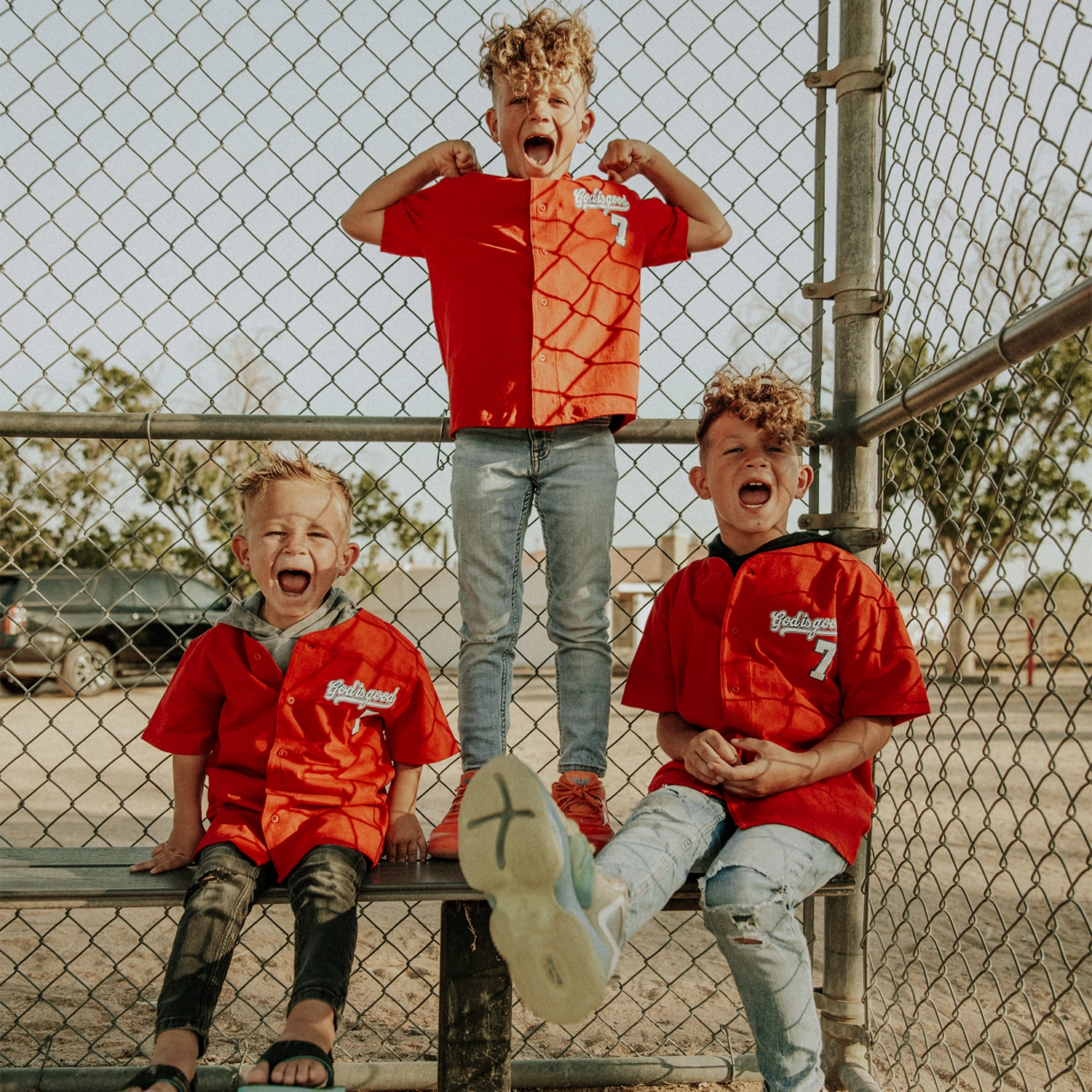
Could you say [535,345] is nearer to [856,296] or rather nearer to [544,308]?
[544,308]

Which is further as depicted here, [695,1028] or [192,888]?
[695,1028]

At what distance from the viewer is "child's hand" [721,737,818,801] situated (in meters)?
1.96

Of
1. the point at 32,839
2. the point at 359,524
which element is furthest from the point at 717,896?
the point at 32,839

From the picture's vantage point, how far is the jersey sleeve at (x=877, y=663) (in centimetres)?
204

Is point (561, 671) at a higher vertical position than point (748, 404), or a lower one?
lower

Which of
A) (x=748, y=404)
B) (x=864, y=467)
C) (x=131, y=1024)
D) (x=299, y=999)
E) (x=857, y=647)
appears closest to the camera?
(x=299, y=999)

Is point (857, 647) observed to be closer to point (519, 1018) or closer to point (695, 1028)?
point (695, 1028)

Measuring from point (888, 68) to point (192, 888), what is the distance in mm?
2551

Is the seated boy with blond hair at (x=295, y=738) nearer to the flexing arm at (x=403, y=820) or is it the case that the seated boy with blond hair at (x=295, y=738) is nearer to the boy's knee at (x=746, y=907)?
the flexing arm at (x=403, y=820)

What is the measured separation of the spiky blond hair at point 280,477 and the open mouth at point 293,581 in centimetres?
17

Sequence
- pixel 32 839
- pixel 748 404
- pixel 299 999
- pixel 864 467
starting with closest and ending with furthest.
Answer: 1. pixel 299 999
2. pixel 748 404
3. pixel 864 467
4. pixel 32 839

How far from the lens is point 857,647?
2100 mm

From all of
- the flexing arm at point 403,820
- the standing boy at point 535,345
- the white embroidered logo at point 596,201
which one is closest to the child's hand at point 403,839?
the flexing arm at point 403,820

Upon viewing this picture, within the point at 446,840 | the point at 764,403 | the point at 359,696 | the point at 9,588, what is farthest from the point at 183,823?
the point at 9,588
